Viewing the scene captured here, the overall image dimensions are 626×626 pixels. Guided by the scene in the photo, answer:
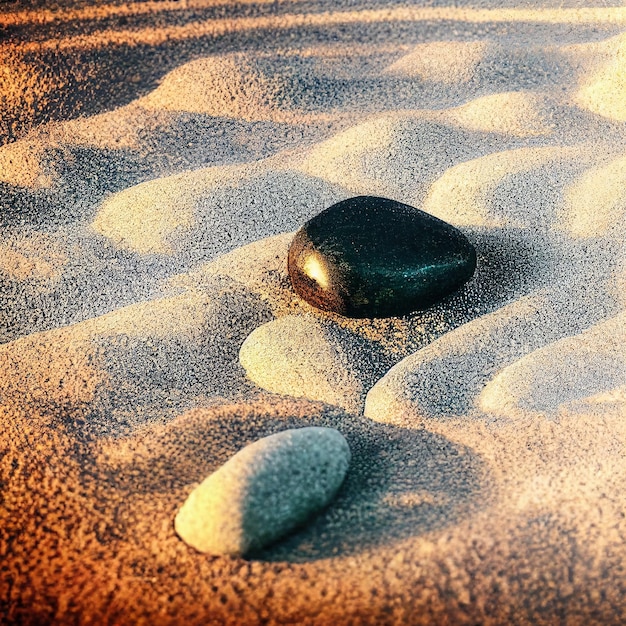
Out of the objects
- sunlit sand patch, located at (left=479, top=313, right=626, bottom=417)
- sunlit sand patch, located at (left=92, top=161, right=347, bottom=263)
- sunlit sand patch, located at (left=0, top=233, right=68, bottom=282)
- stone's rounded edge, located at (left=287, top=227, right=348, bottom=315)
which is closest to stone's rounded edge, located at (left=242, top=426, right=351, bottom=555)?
sunlit sand patch, located at (left=479, top=313, right=626, bottom=417)

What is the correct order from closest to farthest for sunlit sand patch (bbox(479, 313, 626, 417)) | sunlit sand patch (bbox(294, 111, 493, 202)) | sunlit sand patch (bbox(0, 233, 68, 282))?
sunlit sand patch (bbox(479, 313, 626, 417)), sunlit sand patch (bbox(0, 233, 68, 282)), sunlit sand patch (bbox(294, 111, 493, 202))

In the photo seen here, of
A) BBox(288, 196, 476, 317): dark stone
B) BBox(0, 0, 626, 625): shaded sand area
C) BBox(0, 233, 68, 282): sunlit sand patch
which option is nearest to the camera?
BBox(0, 0, 626, 625): shaded sand area

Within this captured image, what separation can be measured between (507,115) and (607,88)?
431 mm

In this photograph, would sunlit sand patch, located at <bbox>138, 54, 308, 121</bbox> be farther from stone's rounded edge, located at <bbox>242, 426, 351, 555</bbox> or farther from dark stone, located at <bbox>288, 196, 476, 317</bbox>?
stone's rounded edge, located at <bbox>242, 426, 351, 555</bbox>

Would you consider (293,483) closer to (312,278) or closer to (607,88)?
(312,278)

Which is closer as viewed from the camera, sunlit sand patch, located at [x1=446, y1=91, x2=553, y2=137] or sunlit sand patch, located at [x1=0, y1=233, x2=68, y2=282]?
sunlit sand patch, located at [x1=0, y1=233, x2=68, y2=282]

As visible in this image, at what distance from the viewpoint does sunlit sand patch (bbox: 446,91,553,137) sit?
2.83 m

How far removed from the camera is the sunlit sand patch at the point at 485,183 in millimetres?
2361

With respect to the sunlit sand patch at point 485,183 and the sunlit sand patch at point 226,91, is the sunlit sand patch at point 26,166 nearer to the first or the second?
the sunlit sand patch at point 226,91

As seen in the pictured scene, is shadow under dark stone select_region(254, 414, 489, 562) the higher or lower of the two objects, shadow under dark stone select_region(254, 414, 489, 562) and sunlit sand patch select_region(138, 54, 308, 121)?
the lower

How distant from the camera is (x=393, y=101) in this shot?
3051 mm

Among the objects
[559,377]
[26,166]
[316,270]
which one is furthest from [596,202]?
[26,166]

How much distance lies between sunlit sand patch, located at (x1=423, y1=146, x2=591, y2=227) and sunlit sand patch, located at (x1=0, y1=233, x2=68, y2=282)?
3.72ft

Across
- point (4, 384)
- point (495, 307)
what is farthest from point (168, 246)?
point (495, 307)
